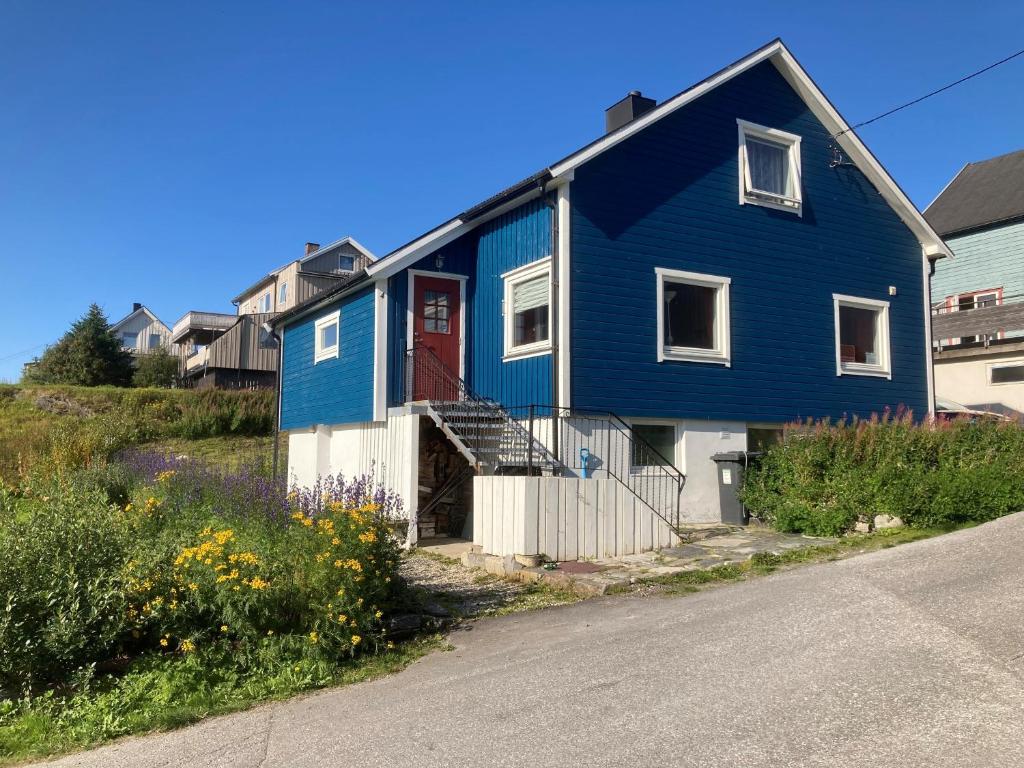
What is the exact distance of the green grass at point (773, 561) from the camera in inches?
353

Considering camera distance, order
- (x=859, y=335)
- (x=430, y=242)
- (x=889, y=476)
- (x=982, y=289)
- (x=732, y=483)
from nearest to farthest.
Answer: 1. (x=889, y=476)
2. (x=732, y=483)
3. (x=430, y=242)
4. (x=859, y=335)
5. (x=982, y=289)

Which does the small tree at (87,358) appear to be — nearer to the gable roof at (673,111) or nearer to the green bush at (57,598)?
the gable roof at (673,111)

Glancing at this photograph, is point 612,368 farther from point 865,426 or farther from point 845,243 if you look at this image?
point 845,243

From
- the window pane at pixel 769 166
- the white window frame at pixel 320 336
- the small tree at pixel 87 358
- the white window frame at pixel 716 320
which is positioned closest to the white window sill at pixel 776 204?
the window pane at pixel 769 166

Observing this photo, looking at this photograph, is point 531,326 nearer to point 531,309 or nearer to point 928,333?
point 531,309

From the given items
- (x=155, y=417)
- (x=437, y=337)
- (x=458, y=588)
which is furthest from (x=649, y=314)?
(x=155, y=417)

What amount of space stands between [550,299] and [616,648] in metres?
7.14

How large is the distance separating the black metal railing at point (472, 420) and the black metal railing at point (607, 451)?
24 centimetres

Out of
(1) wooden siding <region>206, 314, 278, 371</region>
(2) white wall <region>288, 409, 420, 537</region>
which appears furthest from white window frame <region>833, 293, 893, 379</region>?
(1) wooden siding <region>206, 314, 278, 371</region>

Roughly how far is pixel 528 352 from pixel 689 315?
298cm

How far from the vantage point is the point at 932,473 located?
1127cm

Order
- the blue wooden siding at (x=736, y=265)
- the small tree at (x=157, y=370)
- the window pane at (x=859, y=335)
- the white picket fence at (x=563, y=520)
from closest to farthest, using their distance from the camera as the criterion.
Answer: the white picket fence at (x=563, y=520), the blue wooden siding at (x=736, y=265), the window pane at (x=859, y=335), the small tree at (x=157, y=370)

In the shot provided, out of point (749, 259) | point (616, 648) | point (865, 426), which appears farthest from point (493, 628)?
point (749, 259)

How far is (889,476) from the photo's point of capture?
11242 millimetres
